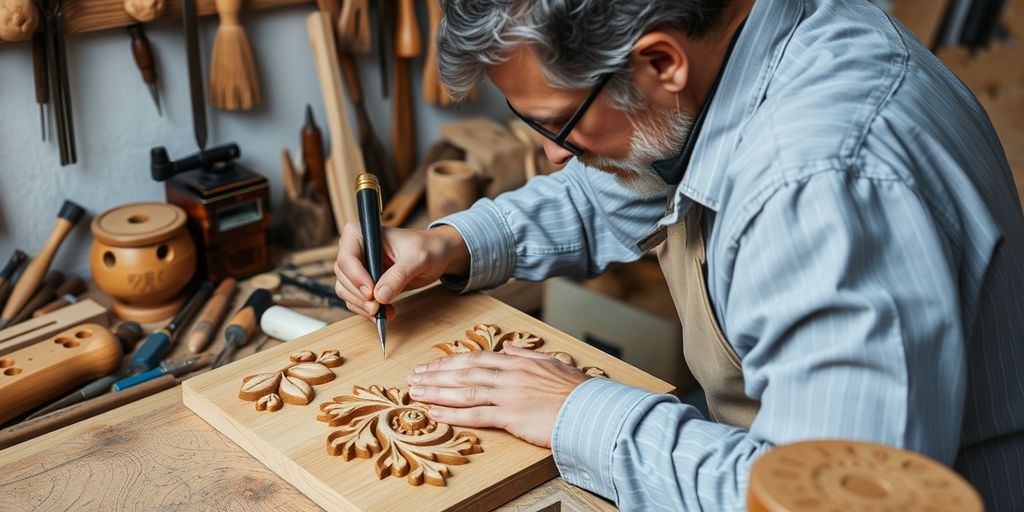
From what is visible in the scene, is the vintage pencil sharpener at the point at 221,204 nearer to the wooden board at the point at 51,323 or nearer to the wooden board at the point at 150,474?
the wooden board at the point at 51,323

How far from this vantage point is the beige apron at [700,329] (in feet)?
4.72

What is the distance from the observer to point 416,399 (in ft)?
4.82

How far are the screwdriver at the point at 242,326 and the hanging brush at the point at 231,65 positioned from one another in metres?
0.58

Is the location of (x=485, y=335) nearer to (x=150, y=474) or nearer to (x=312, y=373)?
(x=312, y=373)

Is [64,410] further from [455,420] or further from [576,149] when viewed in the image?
[576,149]

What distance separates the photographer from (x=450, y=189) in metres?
2.54

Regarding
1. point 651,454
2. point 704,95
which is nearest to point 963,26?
point 704,95

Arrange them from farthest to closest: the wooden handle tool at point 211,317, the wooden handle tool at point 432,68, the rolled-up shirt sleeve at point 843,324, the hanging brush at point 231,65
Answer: the wooden handle tool at point 432,68 → the hanging brush at point 231,65 → the wooden handle tool at point 211,317 → the rolled-up shirt sleeve at point 843,324

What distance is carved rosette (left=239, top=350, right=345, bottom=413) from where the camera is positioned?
1.47 metres

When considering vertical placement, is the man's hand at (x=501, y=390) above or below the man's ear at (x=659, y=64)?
below

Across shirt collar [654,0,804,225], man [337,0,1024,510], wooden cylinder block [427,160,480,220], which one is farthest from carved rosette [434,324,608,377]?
wooden cylinder block [427,160,480,220]

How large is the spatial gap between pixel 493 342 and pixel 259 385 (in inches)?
16.2

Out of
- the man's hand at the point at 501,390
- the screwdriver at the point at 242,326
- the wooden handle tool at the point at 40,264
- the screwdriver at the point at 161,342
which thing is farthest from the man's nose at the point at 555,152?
the wooden handle tool at the point at 40,264

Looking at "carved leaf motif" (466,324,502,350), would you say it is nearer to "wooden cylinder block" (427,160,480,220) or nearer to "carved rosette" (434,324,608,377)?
"carved rosette" (434,324,608,377)
